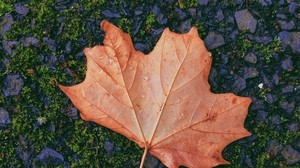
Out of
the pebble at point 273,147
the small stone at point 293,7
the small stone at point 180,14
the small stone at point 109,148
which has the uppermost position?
the small stone at point 180,14

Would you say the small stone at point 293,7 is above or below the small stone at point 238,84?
above

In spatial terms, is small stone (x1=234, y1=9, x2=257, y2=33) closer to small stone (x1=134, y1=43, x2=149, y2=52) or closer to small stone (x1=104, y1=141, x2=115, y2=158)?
small stone (x1=134, y1=43, x2=149, y2=52)

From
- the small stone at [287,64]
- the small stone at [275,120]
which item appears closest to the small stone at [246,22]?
the small stone at [287,64]

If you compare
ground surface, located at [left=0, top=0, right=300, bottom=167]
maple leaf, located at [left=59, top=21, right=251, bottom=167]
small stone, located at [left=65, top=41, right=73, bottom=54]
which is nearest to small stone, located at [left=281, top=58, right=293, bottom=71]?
ground surface, located at [left=0, top=0, right=300, bottom=167]

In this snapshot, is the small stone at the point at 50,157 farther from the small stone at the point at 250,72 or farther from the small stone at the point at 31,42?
the small stone at the point at 250,72

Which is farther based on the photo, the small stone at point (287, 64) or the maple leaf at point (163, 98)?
the small stone at point (287, 64)

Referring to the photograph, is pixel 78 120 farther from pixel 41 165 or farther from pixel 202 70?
pixel 202 70
